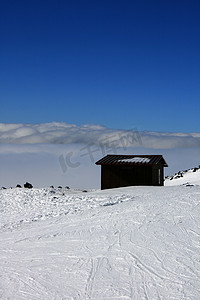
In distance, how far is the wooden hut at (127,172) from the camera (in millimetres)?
25391

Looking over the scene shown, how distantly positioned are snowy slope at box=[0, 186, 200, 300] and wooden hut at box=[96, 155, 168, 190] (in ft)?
29.9

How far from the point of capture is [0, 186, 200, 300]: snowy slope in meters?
7.05

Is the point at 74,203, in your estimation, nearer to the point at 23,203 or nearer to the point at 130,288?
the point at 23,203

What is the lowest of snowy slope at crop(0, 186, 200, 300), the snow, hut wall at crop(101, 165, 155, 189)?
snowy slope at crop(0, 186, 200, 300)

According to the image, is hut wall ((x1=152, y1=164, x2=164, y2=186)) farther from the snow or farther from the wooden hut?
the snow

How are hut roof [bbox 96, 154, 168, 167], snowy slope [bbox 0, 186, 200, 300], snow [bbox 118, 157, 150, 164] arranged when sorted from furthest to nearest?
snow [bbox 118, 157, 150, 164], hut roof [bbox 96, 154, 168, 167], snowy slope [bbox 0, 186, 200, 300]

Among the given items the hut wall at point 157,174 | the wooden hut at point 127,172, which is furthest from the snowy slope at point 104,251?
the hut wall at point 157,174

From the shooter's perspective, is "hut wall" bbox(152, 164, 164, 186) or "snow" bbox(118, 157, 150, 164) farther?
"hut wall" bbox(152, 164, 164, 186)

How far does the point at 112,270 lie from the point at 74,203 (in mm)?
9544

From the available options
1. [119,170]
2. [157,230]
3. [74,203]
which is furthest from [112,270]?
[119,170]

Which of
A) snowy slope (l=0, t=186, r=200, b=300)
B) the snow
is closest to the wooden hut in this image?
the snow

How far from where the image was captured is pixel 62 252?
9461mm

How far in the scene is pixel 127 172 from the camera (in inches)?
1011

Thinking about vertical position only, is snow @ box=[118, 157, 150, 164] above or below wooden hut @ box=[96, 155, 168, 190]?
above
